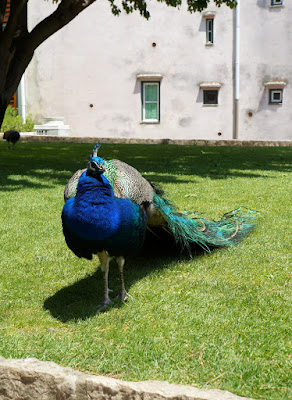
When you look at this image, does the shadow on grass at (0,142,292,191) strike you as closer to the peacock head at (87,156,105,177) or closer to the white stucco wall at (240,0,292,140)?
the peacock head at (87,156,105,177)

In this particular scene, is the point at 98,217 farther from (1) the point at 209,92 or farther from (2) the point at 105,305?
(1) the point at 209,92

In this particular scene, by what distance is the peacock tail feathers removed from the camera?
4434 millimetres

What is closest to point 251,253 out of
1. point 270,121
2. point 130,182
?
point 130,182

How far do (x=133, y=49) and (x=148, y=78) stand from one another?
52.2 inches

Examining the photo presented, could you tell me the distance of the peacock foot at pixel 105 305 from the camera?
146 inches

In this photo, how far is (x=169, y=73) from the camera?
2097 cm

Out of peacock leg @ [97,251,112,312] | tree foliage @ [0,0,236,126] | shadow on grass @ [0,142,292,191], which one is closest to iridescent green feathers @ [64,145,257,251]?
peacock leg @ [97,251,112,312]

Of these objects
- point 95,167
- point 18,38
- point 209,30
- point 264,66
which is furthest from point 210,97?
point 95,167

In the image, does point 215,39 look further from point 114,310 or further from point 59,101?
point 114,310

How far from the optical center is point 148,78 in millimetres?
21047

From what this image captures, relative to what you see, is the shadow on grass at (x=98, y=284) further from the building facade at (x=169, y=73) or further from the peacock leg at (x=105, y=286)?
the building facade at (x=169, y=73)


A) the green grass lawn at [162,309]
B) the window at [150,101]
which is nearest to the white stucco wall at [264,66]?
the window at [150,101]

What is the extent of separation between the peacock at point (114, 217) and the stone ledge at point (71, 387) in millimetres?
1009

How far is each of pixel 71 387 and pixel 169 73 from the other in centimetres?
1959
